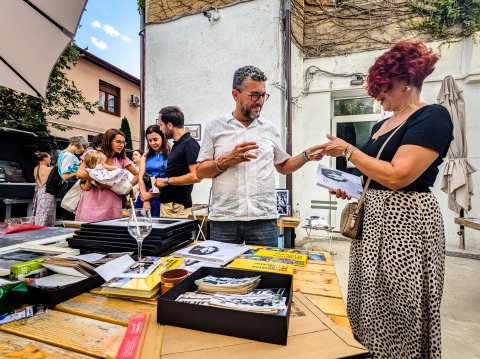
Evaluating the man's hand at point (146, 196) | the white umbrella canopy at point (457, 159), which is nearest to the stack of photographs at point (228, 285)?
the man's hand at point (146, 196)

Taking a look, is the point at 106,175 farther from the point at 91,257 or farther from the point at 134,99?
the point at 134,99

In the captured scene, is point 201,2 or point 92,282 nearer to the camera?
point 92,282

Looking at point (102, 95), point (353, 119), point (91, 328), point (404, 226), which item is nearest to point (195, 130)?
point (353, 119)

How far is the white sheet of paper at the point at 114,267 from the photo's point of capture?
95 cm

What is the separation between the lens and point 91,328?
69 centimetres

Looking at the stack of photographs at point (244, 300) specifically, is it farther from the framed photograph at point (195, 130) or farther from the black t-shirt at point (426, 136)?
the framed photograph at point (195, 130)

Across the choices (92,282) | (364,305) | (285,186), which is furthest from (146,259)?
(285,186)

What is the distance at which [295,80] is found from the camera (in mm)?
5301

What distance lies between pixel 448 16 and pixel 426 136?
16.6ft

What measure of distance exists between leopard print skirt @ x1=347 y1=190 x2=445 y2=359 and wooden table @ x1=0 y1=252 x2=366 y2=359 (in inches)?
19.8

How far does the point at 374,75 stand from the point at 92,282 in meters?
1.58

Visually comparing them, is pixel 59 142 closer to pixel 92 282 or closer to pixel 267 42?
pixel 267 42

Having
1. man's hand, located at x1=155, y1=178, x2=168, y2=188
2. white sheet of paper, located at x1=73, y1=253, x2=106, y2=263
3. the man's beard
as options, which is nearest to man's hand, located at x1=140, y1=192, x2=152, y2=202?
man's hand, located at x1=155, y1=178, x2=168, y2=188

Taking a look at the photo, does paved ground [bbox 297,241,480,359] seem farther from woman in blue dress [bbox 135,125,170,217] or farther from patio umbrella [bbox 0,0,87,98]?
patio umbrella [bbox 0,0,87,98]
